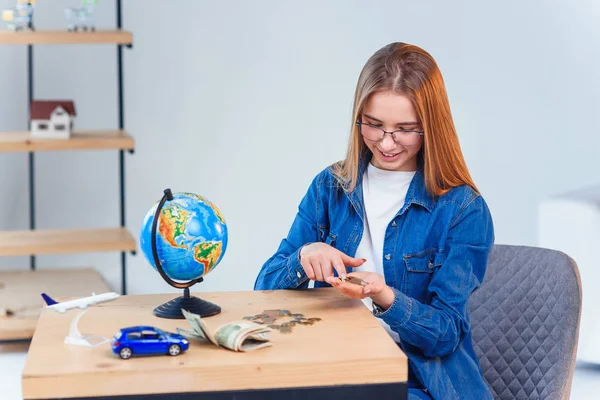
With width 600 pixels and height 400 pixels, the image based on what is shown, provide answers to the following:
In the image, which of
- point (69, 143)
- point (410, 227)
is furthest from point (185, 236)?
point (69, 143)

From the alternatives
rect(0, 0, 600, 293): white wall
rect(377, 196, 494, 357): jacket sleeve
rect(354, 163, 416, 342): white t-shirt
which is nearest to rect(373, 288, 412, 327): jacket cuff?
rect(377, 196, 494, 357): jacket sleeve

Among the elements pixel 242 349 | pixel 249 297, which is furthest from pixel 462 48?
pixel 242 349

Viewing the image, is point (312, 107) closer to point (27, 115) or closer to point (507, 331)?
point (27, 115)

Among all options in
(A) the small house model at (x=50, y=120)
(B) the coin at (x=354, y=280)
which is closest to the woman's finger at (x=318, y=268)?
(B) the coin at (x=354, y=280)

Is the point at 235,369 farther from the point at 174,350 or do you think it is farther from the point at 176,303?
the point at 176,303

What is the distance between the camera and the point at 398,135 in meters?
1.80

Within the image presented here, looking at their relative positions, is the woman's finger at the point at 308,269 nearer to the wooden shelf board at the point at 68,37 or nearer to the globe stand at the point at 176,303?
the globe stand at the point at 176,303

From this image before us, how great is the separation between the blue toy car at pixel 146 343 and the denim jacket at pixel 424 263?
16.7 inches

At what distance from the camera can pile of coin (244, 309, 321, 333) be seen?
152 centimetres

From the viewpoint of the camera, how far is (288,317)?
158cm

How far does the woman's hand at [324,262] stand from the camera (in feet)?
5.55

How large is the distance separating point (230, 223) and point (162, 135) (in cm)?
52

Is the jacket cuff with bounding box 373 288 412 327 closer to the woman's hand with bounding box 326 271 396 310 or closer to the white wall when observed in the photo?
the woman's hand with bounding box 326 271 396 310

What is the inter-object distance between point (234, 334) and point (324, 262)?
0.35m
